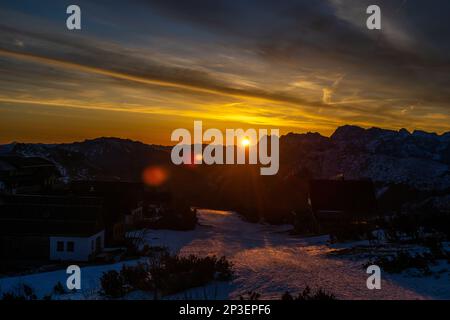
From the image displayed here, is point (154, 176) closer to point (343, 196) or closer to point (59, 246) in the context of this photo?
point (343, 196)

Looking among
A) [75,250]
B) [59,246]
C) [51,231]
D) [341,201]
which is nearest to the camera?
[75,250]

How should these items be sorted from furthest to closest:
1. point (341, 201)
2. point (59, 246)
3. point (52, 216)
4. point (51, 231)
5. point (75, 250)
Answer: point (341, 201) → point (52, 216) → point (51, 231) → point (59, 246) → point (75, 250)

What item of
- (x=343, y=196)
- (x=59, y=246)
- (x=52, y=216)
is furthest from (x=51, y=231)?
(x=343, y=196)

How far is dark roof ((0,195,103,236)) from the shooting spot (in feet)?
103

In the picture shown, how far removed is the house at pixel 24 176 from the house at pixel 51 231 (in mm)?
21319

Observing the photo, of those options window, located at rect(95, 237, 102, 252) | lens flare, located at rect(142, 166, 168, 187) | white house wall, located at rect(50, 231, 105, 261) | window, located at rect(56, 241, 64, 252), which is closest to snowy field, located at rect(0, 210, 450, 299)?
white house wall, located at rect(50, 231, 105, 261)

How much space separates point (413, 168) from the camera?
104 meters

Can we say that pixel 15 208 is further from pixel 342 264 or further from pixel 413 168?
pixel 413 168

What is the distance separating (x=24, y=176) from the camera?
57.9 metres

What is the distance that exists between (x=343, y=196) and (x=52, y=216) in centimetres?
3097

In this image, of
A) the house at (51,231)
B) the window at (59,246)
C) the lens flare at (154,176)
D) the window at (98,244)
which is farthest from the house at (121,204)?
the lens flare at (154,176)

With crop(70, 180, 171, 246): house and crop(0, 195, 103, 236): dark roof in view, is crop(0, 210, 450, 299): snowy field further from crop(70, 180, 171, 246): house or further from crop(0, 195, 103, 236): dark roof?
crop(70, 180, 171, 246): house

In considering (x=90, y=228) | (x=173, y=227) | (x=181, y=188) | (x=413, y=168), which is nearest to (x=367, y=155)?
(x=413, y=168)
